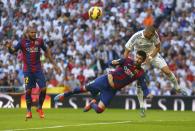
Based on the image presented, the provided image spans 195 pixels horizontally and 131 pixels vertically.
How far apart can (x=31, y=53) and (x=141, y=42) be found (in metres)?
3.07

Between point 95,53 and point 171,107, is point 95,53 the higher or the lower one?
the higher one

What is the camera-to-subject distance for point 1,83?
1200 inches

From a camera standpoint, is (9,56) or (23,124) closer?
(23,124)

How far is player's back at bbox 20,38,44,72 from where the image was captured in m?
19.1

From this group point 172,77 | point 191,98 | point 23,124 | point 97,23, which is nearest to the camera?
point 23,124

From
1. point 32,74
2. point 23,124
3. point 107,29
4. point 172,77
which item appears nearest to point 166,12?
point 107,29

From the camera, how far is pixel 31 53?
1923 cm

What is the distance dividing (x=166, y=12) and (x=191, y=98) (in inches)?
293

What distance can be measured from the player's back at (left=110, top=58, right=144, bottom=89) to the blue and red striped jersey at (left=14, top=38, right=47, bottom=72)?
230 cm

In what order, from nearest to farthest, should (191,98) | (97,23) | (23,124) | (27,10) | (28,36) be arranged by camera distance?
(23,124) < (28,36) < (191,98) < (97,23) < (27,10)

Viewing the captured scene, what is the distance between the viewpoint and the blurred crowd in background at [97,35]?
94.5ft

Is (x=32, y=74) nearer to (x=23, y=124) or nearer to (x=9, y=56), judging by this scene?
(x=23, y=124)

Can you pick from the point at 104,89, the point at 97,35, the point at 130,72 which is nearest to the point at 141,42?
the point at 130,72

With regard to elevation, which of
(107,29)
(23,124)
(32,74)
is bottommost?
(23,124)
